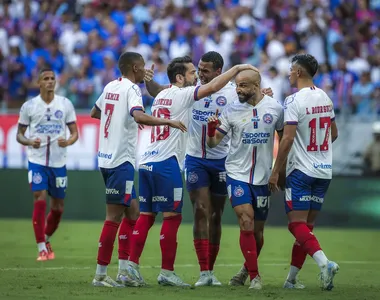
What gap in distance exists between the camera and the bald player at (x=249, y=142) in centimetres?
1105

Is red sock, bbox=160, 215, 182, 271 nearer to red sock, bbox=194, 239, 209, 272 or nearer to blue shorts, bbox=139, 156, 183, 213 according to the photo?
blue shorts, bbox=139, 156, 183, 213

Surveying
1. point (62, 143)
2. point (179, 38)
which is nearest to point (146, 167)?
point (62, 143)

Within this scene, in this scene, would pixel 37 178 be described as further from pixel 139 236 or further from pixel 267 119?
pixel 267 119

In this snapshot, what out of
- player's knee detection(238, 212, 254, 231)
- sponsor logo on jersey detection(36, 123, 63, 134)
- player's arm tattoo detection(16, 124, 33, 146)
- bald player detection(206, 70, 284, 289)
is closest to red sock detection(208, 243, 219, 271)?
bald player detection(206, 70, 284, 289)

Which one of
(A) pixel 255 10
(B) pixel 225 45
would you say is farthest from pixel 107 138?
(A) pixel 255 10

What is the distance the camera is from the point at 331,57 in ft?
81.6

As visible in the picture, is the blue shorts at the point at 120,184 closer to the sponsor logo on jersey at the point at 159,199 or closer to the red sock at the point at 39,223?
the sponsor logo on jersey at the point at 159,199

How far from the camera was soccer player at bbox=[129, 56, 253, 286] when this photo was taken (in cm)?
1120

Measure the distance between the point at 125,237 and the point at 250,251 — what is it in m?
1.73

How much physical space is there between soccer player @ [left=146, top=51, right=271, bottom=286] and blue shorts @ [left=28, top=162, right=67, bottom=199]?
368 centimetres

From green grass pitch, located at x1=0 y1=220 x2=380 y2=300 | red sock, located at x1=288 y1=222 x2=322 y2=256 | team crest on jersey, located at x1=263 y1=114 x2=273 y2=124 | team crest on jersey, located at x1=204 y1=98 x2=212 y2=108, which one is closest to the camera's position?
green grass pitch, located at x1=0 y1=220 x2=380 y2=300

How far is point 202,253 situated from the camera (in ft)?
37.9

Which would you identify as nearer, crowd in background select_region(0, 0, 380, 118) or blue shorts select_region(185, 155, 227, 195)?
blue shorts select_region(185, 155, 227, 195)

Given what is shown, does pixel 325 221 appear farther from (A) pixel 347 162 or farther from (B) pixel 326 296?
(B) pixel 326 296
